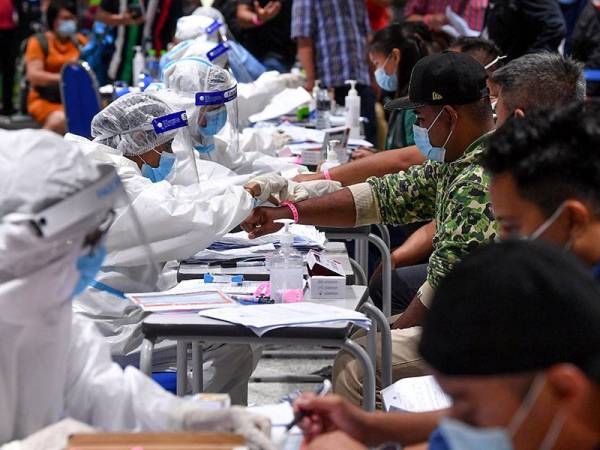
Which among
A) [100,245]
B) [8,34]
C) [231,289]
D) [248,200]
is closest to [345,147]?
[248,200]

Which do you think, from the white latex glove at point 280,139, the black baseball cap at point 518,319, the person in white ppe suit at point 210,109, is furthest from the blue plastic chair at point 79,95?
the black baseball cap at point 518,319

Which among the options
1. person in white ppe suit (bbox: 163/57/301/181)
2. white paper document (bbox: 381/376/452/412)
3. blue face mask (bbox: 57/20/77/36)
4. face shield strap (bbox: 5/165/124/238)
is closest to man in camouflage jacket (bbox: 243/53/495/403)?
white paper document (bbox: 381/376/452/412)

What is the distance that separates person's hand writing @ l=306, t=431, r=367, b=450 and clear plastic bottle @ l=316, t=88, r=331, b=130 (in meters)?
4.99

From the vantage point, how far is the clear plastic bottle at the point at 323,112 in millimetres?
7086

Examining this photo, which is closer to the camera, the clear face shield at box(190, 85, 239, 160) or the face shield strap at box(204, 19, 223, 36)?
the clear face shield at box(190, 85, 239, 160)

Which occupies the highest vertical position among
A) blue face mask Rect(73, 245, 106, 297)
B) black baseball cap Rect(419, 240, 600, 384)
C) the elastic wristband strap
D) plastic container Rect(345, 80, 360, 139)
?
black baseball cap Rect(419, 240, 600, 384)

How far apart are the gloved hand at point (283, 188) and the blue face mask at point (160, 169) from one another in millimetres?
350

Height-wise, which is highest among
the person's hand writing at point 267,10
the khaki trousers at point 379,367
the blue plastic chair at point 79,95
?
the khaki trousers at point 379,367

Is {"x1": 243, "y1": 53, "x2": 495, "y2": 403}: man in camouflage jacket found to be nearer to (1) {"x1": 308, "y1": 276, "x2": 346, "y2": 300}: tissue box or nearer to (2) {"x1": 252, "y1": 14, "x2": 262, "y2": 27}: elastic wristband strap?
(1) {"x1": 308, "y1": 276, "x2": 346, "y2": 300}: tissue box

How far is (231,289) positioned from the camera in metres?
3.47

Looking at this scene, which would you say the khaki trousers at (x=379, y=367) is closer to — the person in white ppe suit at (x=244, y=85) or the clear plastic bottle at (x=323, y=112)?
the person in white ppe suit at (x=244, y=85)

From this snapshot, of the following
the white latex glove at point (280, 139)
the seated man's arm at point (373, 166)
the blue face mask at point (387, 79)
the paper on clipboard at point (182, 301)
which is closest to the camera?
the paper on clipboard at point (182, 301)

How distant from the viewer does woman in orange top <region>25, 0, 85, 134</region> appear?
32.7 ft

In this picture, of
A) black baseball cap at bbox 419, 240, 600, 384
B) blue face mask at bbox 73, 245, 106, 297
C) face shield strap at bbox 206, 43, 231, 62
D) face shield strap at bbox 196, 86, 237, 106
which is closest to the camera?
black baseball cap at bbox 419, 240, 600, 384
